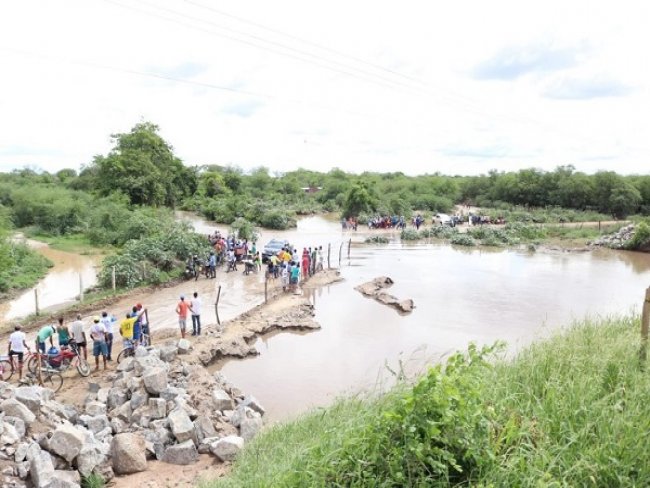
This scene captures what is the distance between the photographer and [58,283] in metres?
24.5

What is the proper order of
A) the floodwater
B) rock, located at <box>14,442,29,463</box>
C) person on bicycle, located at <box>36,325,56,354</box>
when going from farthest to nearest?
the floodwater → person on bicycle, located at <box>36,325,56,354</box> → rock, located at <box>14,442,29,463</box>

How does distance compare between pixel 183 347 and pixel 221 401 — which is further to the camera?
pixel 183 347

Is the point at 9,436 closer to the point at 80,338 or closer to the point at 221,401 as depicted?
the point at 221,401

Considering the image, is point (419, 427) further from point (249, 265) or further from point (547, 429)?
point (249, 265)

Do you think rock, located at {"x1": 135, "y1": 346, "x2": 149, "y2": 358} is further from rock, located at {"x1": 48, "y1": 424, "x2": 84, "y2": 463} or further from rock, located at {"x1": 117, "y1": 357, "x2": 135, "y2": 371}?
rock, located at {"x1": 48, "y1": 424, "x2": 84, "y2": 463}

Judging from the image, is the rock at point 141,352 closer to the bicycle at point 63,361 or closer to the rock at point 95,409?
the bicycle at point 63,361

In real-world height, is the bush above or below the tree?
below

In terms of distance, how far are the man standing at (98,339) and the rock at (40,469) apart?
5.01 meters

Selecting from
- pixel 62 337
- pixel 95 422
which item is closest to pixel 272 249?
pixel 62 337

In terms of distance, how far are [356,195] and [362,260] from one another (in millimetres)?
23534

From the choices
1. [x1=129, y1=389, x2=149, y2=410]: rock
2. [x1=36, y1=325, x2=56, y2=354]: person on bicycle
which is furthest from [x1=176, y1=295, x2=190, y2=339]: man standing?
[x1=129, y1=389, x2=149, y2=410]: rock

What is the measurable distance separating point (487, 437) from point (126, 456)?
6099 mm

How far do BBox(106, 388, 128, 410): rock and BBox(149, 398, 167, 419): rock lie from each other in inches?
37.3

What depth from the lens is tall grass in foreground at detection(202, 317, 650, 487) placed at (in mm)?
4438
